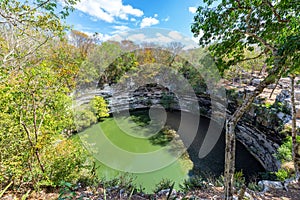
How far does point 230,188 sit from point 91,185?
7.85ft

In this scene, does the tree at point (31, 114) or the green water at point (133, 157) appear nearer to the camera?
the tree at point (31, 114)

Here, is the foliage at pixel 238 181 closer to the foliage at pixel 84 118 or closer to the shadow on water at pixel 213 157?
the shadow on water at pixel 213 157

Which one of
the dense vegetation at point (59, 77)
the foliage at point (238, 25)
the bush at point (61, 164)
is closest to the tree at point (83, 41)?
the dense vegetation at point (59, 77)

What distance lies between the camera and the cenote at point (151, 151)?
212 inches

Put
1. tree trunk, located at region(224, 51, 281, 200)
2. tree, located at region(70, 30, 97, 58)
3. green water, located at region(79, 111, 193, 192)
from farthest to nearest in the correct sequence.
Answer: tree, located at region(70, 30, 97, 58), green water, located at region(79, 111, 193, 192), tree trunk, located at region(224, 51, 281, 200)

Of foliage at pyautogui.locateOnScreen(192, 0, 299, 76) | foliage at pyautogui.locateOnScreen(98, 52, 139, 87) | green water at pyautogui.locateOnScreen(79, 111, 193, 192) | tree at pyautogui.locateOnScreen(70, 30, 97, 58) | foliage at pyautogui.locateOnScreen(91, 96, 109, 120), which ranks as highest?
tree at pyautogui.locateOnScreen(70, 30, 97, 58)

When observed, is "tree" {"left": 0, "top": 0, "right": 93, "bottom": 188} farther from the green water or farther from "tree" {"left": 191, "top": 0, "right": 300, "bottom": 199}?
"tree" {"left": 191, "top": 0, "right": 300, "bottom": 199}

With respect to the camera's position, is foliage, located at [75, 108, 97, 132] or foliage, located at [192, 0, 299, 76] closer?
foliage, located at [192, 0, 299, 76]

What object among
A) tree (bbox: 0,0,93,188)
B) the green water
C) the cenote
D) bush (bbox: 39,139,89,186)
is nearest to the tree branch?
tree (bbox: 0,0,93,188)

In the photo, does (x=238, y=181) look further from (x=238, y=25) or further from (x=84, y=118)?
(x=84, y=118)

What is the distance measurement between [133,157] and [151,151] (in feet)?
2.96

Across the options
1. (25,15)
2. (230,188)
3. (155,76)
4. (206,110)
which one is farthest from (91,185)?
(155,76)

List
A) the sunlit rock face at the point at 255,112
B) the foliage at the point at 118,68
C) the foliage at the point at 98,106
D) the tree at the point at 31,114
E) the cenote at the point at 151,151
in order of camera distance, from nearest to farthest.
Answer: the tree at the point at 31,114
the cenote at the point at 151,151
the sunlit rock face at the point at 255,112
the foliage at the point at 98,106
the foliage at the point at 118,68

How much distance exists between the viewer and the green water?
17.4ft
